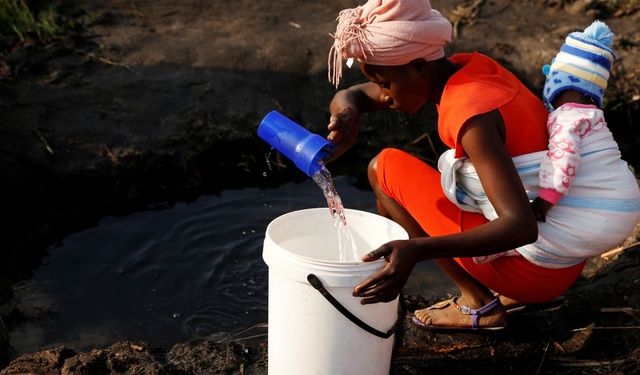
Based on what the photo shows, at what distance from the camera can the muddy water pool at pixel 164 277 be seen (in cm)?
286

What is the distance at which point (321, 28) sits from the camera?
4609 mm

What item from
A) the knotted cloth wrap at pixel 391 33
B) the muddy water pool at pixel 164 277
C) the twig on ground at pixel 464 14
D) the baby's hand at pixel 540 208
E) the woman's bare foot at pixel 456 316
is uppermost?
the knotted cloth wrap at pixel 391 33

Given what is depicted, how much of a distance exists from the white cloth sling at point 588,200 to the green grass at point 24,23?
301 centimetres

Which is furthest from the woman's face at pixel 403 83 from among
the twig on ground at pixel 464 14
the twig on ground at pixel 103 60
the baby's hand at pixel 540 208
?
the twig on ground at pixel 464 14

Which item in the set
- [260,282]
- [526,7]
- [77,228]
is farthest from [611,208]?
[526,7]

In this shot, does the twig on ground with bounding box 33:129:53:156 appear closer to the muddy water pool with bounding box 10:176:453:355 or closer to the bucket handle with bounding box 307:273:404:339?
the muddy water pool with bounding box 10:176:453:355

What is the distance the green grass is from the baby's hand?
3.20 m

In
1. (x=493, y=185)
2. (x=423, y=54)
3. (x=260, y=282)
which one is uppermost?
(x=423, y=54)

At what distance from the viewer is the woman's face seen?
7.22 ft

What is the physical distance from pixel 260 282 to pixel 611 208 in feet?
4.96

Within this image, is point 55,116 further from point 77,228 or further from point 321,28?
point 321,28

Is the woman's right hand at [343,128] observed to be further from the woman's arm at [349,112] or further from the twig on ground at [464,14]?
the twig on ground at [464,14]

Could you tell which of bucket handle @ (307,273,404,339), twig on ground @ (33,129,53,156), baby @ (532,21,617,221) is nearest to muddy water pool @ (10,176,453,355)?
twig on ground @ (33,129,53,156)

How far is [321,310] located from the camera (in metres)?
1.96
